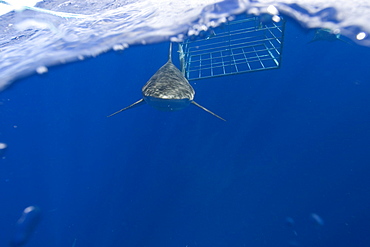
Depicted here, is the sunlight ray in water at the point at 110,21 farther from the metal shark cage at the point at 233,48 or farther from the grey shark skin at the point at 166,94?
the grey shark skin at the point at 166,94

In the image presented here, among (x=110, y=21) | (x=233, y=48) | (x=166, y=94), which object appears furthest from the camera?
(x=110, y=21)

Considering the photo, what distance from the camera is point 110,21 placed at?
9.86 m

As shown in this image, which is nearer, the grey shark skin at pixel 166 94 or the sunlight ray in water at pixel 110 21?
the grey shark skin at pixel 166 94

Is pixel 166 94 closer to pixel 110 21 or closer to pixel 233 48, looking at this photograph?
pixel 233 48

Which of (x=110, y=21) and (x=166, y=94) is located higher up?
(x=110, y=21)

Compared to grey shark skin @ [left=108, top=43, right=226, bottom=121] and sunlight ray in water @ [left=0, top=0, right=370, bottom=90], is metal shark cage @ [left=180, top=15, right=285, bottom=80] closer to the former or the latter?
sunlight ray in water @ [left=0, top=0, right=370, bottom=90]

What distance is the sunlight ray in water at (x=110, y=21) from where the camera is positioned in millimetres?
8914

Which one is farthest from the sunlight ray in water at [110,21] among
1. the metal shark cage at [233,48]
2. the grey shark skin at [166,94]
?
the grey shark skin at [166,94]

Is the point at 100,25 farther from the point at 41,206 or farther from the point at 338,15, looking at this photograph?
the point at 41,206

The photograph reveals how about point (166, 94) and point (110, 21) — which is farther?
point (110, 21)

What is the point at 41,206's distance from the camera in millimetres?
13234

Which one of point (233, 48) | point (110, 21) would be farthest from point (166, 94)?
point (110, 21)

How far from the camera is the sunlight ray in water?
891 centimetres

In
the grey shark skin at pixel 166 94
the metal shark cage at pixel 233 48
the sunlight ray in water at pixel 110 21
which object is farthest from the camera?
the sunlight ray in water at pixel 110 21
